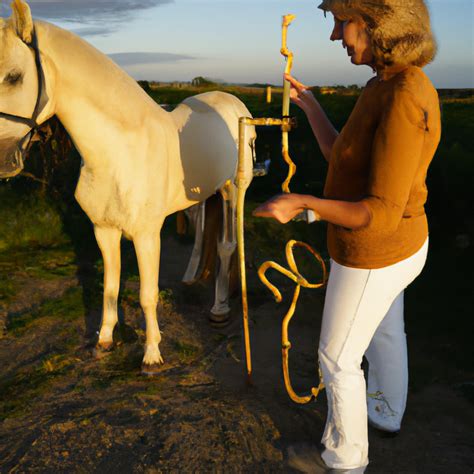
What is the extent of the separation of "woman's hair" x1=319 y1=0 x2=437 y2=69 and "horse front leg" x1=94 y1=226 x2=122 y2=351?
7.20 feet

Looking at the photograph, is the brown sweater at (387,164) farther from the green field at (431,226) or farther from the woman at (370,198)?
the green field at (431,226)

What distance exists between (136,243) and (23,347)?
1.50m

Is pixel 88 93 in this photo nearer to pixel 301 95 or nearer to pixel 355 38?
pixel 301 95

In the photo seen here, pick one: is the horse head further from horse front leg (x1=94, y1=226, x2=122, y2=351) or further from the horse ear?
horse front leg (x1=94, y1=226, x2=122, y2=351)

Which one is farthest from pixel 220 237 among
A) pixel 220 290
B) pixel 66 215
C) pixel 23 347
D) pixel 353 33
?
pixel 66 215

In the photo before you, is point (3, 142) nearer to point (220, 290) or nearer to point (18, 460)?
point (18, 460)

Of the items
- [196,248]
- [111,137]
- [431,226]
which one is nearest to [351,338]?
[111,137]

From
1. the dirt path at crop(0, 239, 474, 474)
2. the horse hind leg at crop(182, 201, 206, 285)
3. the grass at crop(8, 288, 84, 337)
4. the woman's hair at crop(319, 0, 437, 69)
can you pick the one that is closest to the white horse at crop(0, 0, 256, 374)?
the dirt path at crop(0, 239, 474, 474)

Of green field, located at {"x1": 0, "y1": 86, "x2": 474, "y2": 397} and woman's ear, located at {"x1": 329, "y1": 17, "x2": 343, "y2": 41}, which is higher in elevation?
woman's ear, located at {"x1": 329, "y1": 17, "x2": 343, "y2": 41}

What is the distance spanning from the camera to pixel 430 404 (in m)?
3.33

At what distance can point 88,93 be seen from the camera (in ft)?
9.49

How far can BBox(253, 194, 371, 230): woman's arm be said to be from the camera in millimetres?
1832

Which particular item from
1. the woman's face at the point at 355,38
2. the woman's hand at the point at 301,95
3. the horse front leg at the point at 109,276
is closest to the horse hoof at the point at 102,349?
the horse front leg at the point at 109,276

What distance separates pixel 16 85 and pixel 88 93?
40 cm
